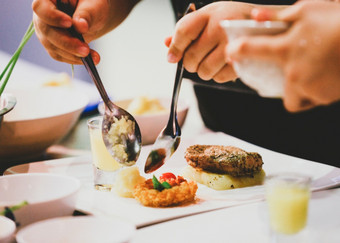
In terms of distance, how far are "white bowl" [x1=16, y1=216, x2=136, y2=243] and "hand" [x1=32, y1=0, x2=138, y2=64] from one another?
743 millimetres

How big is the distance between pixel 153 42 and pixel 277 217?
4.57 metres

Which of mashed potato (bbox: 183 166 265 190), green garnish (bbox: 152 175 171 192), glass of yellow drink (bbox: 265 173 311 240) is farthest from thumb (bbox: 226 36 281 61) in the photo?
mashed potato (bbox: 183 166 265 190)

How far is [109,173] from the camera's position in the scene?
1.71 m

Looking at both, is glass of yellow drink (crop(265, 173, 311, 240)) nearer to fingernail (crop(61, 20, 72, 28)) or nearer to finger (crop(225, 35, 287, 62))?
finger (crop(225, 35, 287, 62))

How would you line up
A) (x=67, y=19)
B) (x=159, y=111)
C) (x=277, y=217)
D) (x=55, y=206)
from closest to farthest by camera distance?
(x=277, y=217), (x=55, y=206), (x=67, y=19), (x=159, y=111)

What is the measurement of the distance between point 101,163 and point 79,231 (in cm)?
67

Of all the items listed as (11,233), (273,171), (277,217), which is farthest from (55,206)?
(273,171)

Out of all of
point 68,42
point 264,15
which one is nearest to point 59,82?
point 68,42

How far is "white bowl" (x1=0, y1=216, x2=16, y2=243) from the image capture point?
1027 mm

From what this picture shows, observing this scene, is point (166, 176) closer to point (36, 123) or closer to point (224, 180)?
point (224, 180)

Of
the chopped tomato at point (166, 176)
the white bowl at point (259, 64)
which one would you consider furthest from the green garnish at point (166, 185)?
the white bowl at point (259, 64)

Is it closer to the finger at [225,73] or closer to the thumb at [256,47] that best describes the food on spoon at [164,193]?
the finger at [225,73]

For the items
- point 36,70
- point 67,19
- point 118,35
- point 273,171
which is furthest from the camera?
point 118,35

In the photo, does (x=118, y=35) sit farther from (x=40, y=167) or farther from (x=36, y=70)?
(x=40, y=167)
